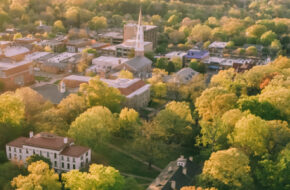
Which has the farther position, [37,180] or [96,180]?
[96,180]

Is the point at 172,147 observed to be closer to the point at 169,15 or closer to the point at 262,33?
the point at 262,33

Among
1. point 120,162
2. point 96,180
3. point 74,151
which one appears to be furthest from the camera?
point 120,162

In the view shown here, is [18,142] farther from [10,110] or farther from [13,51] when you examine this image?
[13,51]

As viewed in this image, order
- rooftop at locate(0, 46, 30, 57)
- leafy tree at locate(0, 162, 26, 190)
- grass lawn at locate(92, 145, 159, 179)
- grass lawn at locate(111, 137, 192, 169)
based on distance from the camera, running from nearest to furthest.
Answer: leafy tree at locate(0, 162, 26, 190)
grass lawn at locate(92, 145, 159, 179)
grass lawn at locate(111, 137, 192, 169)
rooftop at locate(0, 46, 30, 57)

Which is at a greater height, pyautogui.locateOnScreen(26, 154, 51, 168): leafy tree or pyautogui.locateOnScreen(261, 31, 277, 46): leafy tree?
pyautogui.locateOnScreen(261, 31, 277, 46): leafy tree

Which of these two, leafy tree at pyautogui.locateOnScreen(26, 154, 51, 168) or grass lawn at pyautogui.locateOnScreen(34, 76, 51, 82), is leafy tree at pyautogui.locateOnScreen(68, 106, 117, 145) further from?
grass lawn at pyautogui.locateOnScreen(34, 76, 51, 82)

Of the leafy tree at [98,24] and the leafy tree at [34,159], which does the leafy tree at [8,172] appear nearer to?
the leafy tree at [34,159]

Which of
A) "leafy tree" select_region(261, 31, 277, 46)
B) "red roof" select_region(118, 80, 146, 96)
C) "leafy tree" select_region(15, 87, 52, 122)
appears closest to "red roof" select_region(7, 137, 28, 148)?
"leafy tree" select_region(15, 87, 52, 122)

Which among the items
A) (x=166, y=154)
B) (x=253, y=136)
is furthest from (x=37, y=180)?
(x=253, y=136)
